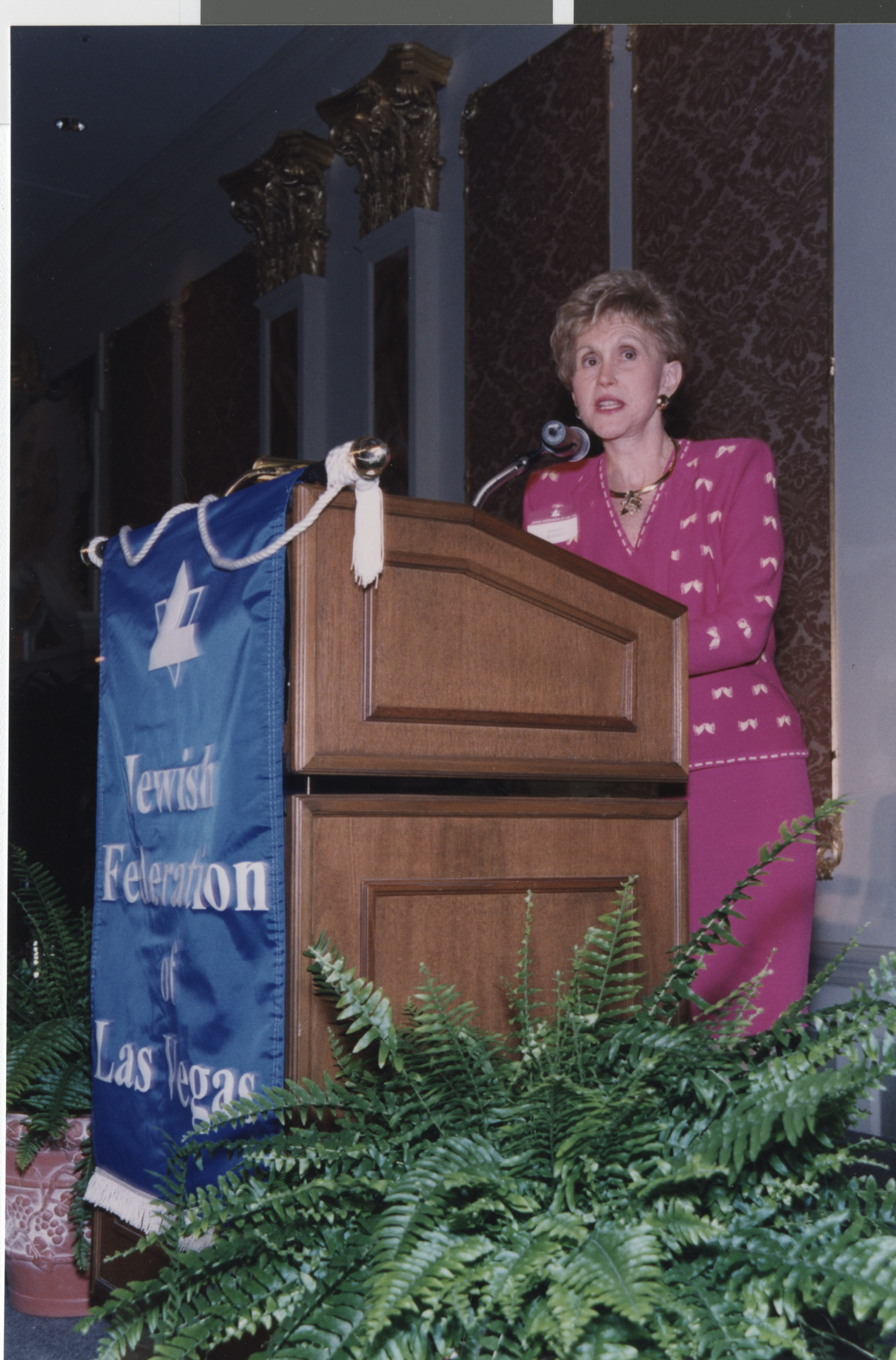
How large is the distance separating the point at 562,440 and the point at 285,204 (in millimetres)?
3265

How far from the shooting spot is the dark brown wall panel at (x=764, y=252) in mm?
2756

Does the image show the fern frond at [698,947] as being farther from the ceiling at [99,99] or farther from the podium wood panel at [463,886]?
the ceiling at [99,99]

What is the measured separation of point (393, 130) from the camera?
4062 mm

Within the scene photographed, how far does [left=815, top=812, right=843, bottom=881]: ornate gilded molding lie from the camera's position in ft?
8.79

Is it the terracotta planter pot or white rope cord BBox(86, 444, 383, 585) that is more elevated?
white rope cord BBox(86, 444, 383, 585)

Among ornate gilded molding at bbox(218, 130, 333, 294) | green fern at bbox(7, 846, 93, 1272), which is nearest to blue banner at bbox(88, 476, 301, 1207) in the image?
green fern at bbox(7, 846, 93, 1272)

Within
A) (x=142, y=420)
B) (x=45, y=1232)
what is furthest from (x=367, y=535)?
(x=142, y=420)

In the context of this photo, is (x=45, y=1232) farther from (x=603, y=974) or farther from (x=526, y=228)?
(x=526, y=228)

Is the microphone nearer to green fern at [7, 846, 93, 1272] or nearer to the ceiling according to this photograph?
the ceiling

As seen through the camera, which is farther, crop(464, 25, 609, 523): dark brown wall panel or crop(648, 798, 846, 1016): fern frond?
crop(464, 25, 609, 523): dark brown wall panel

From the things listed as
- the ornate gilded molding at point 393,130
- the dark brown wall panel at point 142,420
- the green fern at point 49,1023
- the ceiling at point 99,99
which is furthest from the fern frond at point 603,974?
the dark brown wall panel at point 142,420

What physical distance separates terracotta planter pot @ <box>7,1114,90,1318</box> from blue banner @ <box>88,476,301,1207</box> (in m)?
0.28

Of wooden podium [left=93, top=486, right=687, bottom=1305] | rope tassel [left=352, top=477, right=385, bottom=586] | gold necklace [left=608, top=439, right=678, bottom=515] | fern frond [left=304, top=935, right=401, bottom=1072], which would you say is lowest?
fern frond [left=304, top=935, right=401, bottom=1072]

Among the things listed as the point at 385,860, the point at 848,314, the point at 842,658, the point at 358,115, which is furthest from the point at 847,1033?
the point at 358,115
